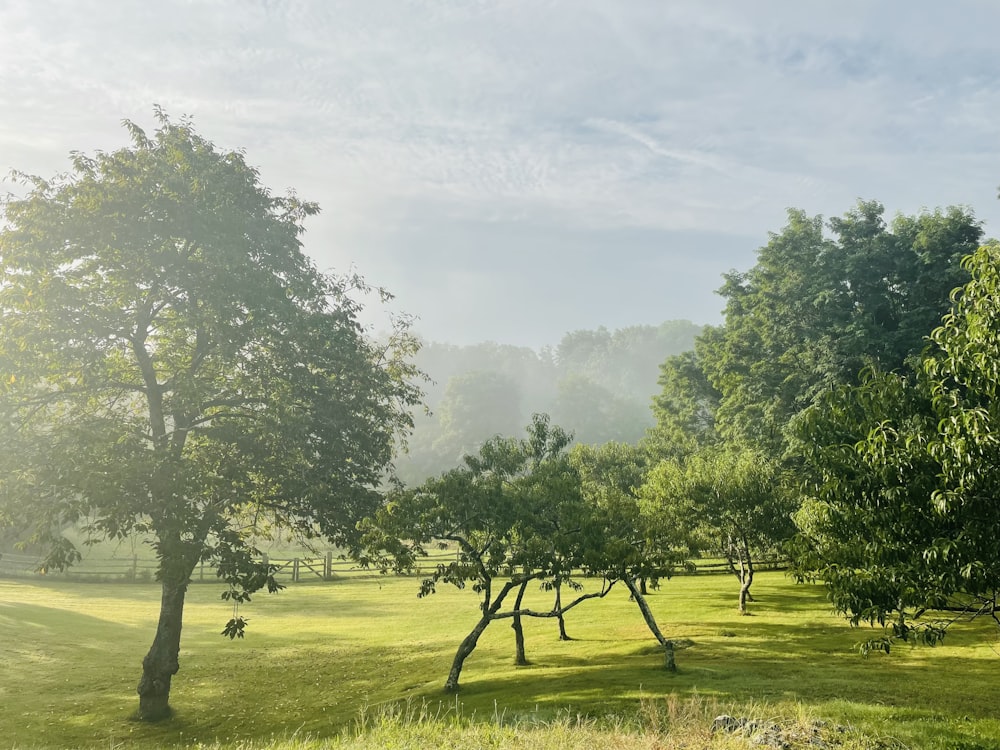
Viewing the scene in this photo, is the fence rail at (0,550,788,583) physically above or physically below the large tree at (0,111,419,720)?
below

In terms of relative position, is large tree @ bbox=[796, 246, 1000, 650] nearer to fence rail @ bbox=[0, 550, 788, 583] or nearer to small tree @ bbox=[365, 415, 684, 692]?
small tree @ bbox=[365, 415, 684, 692]

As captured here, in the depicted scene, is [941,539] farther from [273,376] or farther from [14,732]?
[14,732]

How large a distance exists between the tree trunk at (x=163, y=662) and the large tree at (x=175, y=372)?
0.06 meters

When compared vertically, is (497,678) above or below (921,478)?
below

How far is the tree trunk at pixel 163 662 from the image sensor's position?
72.1ft

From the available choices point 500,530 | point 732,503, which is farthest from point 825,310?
point 500,530

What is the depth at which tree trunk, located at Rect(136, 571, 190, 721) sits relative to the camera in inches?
865

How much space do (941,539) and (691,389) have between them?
49034 millimetres

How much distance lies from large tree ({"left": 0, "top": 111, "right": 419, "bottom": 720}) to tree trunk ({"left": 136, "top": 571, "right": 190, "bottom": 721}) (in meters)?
0.06

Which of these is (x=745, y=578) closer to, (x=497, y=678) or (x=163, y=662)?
(x=497, y=678)

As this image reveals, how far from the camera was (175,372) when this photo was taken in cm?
2569

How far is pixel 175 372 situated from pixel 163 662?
1072cm

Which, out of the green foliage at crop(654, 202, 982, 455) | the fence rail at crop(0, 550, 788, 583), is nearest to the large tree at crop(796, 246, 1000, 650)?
the green foliage at crop(654, 202, 982, 455)

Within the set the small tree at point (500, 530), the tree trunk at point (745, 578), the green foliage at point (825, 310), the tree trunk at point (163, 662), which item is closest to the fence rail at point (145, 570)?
the green foliage at point (825, 310)
